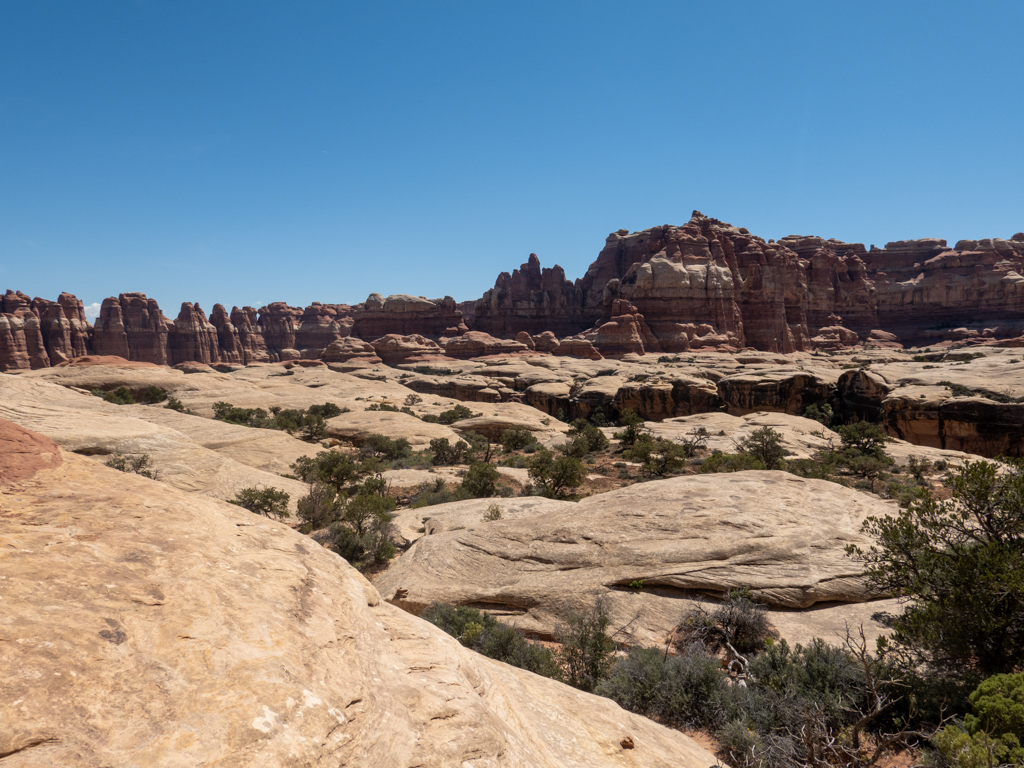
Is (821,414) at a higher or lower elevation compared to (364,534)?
lower

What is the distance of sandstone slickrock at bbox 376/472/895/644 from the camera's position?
7.15 m

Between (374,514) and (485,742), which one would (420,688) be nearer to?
(485,742)

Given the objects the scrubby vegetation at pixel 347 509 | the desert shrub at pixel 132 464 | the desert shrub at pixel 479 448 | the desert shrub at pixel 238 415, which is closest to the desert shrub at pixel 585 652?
the scrubby vegetation at pixel 347 509

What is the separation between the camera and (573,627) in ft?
21.8

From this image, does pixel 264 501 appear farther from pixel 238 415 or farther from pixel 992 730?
pixel 238 415

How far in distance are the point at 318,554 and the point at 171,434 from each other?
1211 centimetres

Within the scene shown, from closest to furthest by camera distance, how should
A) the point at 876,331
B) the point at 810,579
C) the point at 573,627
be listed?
1. the point at 573,627
2. the point at 810,579
3. the point at 876,331

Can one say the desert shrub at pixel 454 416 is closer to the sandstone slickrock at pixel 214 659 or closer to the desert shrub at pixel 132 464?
the desert shrub at pixel 132 464

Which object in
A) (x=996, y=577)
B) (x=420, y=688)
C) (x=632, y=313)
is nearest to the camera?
(x=420, y=688)

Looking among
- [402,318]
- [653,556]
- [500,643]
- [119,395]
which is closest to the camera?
[500,643]

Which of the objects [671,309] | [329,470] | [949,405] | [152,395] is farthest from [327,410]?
[671,309]

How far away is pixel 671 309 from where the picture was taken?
76250mm

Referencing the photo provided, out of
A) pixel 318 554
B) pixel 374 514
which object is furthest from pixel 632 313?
pixel 318 554

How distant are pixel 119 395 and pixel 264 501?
20.8 meters
